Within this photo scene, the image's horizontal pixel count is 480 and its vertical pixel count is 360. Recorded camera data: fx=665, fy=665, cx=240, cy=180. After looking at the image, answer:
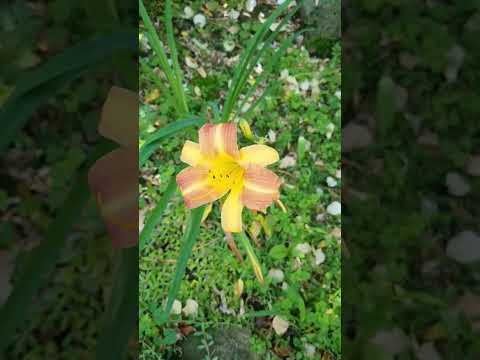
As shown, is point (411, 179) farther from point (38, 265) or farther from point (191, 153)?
point (38, 265)

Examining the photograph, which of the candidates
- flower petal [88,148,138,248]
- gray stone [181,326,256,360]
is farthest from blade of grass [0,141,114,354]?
Answer: gray stone [181,326,256,360]

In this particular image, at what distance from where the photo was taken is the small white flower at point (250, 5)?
1.71ft

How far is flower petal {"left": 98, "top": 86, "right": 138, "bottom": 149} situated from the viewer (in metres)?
0.52

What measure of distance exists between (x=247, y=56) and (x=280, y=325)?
21cm

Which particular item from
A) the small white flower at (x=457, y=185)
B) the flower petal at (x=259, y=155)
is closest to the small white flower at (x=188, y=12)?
the flower petal at (x=259, y=155)

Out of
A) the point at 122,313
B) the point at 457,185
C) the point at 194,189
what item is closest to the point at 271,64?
the point at 194,189

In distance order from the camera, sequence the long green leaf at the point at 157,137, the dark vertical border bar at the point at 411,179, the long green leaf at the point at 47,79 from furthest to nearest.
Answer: the dark vertical border bar at the point at 411,179, the long green leaf at the point at 157,137, the long green leaf at the point at 47,79

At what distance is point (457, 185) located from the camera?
0.75 metres

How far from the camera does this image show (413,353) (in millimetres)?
722

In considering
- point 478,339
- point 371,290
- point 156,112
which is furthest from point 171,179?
point 478,339

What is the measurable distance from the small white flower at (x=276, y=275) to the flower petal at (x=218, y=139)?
0.32 feet

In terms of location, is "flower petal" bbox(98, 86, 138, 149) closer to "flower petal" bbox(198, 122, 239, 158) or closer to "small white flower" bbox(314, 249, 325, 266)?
"flower petal" bbox(198, 122, 239, 158)

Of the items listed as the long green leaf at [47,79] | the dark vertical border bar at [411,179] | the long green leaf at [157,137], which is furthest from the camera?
the dark vertical border bar at [411,179]

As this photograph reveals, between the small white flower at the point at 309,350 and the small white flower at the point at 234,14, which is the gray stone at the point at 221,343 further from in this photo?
the small white flower at the point at 234,14
